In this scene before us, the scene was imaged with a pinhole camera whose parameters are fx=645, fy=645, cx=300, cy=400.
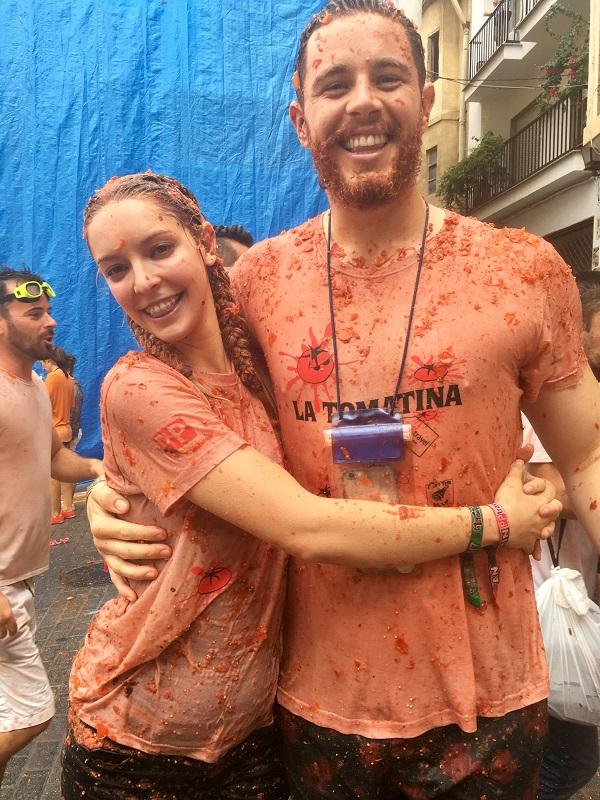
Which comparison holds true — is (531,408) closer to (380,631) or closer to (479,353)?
(479,353)

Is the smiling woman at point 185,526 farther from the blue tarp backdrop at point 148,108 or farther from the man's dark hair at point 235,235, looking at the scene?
the blue tarp backdrop at point 148,108

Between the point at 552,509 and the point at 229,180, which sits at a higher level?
the point at 229,180

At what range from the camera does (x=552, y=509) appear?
1.66 m

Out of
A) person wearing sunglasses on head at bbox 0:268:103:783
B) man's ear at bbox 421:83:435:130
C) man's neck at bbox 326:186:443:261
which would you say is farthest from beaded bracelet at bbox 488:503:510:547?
person wearing sunglasses on head at bbox 0:268:103:783

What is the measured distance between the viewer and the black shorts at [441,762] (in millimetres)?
1652

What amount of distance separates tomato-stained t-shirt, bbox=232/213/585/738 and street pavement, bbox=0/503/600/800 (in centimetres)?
215

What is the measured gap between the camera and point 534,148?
14680 mm

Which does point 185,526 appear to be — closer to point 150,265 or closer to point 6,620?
point 150,265

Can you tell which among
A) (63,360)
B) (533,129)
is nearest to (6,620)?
(63,360)

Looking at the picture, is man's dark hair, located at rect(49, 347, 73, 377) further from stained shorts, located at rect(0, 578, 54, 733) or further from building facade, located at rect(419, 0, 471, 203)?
building facade, located at rect(419, 0, 471, 203)

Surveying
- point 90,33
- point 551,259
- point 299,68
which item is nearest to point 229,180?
point 90,33

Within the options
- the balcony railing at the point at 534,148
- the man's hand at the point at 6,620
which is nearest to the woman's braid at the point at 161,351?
the man's hand at the point at 6,620

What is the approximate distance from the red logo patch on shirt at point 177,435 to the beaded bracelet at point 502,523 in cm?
77

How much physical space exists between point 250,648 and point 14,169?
7.31 meters
